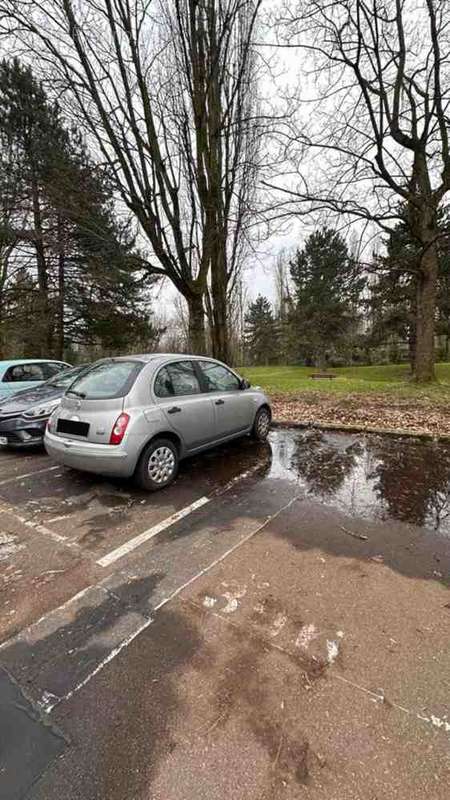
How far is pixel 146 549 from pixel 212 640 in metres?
1.13

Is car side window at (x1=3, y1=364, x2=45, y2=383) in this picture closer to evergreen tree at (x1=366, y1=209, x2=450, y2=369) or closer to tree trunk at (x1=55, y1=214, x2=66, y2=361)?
tree trunk at (x1=55, y1=214, x2=66, y2=361)

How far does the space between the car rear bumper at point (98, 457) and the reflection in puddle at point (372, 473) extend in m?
1.96

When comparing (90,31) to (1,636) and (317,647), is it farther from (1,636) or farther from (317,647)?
(317,647)

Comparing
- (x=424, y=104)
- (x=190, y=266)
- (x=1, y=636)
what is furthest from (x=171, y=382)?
(x=424, y=104)

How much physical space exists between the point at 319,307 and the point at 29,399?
2697 cm

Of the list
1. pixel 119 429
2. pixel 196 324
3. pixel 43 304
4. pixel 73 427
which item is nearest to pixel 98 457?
pixel 119 429

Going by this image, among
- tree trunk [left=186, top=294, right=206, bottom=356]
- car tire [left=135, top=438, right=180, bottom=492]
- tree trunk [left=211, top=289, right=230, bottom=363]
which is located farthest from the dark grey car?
tree trunk [left=211, top=289, right=230, bottom=363]

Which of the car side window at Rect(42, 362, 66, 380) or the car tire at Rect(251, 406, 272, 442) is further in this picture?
the car side window at Rect(42, 362, 66, 380)

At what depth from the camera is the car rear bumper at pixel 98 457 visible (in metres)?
3.65

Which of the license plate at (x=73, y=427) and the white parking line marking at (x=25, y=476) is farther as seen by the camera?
the white parking line marking at (x=25, y=476)

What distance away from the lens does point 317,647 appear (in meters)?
1.95

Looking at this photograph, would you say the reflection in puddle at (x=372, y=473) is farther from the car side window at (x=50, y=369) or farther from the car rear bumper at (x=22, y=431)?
the car side window at (x=50, y=369)

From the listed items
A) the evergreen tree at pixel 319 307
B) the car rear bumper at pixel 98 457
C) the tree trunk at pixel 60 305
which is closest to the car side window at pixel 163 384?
the car rear bumper at pixel 98 457

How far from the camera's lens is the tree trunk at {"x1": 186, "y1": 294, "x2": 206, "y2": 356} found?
1052cm
